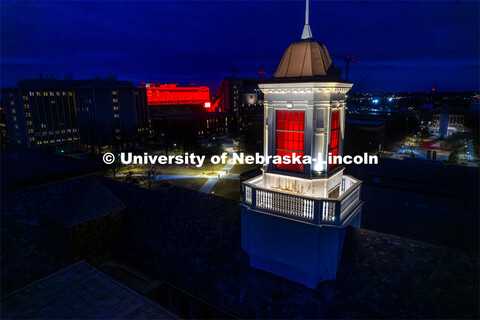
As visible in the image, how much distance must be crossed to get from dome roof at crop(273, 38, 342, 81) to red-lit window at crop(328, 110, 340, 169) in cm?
182

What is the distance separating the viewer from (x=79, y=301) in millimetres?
11109

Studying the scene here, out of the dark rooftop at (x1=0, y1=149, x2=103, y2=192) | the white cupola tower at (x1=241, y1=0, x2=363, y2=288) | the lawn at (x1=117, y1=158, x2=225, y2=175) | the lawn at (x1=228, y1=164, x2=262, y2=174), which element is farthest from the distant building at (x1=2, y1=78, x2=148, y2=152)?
the white cupola tower at (x1=241, y1=0, x2=363, y2=288)

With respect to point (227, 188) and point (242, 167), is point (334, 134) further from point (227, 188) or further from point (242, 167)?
point (242, 167)

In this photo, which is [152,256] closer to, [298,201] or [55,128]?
[298,201]

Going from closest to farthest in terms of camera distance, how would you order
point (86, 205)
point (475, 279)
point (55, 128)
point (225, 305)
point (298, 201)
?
1. point (475, 279)
2. point (298, 201)
3. point (225, 305)
4. point (86, 205)
5. point (55, 128)

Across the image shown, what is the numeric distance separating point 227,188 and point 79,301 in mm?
43942

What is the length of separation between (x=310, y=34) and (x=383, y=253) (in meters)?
10.1

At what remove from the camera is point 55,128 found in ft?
348

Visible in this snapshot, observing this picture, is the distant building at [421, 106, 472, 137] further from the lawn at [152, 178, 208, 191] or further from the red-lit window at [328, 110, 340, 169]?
the red-lit window at [328, 110, 340, 169]

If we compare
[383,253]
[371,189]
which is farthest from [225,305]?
[371,189]

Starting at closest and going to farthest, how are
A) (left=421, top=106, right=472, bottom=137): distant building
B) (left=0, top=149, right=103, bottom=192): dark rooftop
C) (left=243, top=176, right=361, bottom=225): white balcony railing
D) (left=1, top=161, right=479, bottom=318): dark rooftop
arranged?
(left=1, top=161, right=479, bottom=318): dark rooftop
(left=243, top=176, right=361, bottom=225): white balcony railing
(left=0, top=149, right=103, bottom=192): dark rooftop
(left=421, top=106, right=472, bottom=137): distant building

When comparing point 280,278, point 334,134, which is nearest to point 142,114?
point 334,134

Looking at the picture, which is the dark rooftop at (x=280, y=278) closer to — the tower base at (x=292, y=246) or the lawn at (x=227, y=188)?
the tower base at (x=292, y=246)

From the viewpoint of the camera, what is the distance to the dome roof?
39.8ft
